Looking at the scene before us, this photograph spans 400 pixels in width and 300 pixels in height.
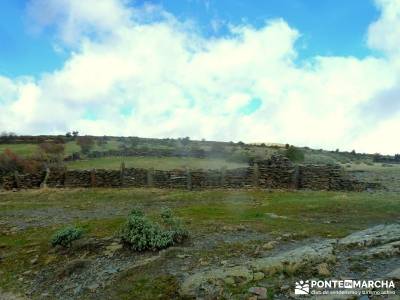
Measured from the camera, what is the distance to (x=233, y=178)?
24.9m

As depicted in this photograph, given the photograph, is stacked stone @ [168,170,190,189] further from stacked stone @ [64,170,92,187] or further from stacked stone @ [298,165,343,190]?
stacked stone @ [298,165,343,190]

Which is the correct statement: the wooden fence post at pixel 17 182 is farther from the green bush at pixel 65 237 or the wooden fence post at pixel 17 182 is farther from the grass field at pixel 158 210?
the green bush at pixel 65 237

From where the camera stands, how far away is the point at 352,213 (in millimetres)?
15508

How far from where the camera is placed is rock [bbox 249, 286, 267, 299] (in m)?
7.54

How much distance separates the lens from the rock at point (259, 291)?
7.54m

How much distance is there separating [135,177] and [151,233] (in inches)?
616

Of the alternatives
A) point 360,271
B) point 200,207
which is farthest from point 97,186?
point 360,271

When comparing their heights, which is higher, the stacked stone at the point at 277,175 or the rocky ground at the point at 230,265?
the stacked stone at the point at 277,175

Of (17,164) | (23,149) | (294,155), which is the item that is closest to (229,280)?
(294,155)

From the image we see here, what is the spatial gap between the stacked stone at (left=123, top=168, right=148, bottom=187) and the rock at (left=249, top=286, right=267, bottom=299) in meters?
19.0

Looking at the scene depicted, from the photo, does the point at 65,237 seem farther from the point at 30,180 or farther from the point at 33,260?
the point at 30,180

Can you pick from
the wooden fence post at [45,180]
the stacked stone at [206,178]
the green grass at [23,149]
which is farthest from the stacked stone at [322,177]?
the green grass at [23,149]

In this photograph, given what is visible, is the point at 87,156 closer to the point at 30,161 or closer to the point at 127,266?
the point at 30,161

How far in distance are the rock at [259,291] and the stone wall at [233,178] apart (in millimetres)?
16850
